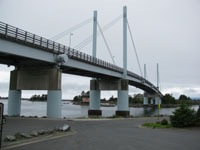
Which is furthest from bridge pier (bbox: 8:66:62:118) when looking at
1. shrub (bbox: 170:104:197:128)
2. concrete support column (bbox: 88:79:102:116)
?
concrete support column (bbox: 88:79:102:116)

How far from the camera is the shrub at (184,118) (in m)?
18.6

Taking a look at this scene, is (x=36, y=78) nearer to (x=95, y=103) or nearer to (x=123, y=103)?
(x=123, y=103)

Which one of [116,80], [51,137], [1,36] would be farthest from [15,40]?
[116,80]

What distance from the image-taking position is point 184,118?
733 inches

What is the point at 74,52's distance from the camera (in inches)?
1312

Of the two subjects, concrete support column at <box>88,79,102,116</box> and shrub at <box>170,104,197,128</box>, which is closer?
shrub at <box>170,104,197,128</box>

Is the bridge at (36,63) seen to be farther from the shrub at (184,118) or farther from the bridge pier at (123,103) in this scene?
the bridge pier at (123,103)

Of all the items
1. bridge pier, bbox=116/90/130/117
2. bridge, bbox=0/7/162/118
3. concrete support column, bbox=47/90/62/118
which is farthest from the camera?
bridge pier, bbox=116/90/130/117

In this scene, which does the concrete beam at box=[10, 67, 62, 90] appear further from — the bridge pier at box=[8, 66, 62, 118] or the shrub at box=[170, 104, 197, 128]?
the shrub at box=[170, 104, 197, 128]

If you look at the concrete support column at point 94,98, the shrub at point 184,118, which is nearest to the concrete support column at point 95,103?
the concrete support column at point 94,98

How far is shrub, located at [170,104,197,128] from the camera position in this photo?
1858 cm

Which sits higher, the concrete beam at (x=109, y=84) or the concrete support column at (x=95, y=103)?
the concrete beam at (x=109, y=84)

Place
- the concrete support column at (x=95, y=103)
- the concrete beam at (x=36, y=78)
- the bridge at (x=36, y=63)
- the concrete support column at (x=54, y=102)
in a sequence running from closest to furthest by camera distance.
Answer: the bridge at (x=36, y=63)
the concrete support column at (x=54, y=102)
the concrete beam at (x=36, y=78)
the concrete support column at (x=95, y=103)

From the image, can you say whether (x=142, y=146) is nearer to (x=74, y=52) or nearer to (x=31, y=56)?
(x=31, y=56)
